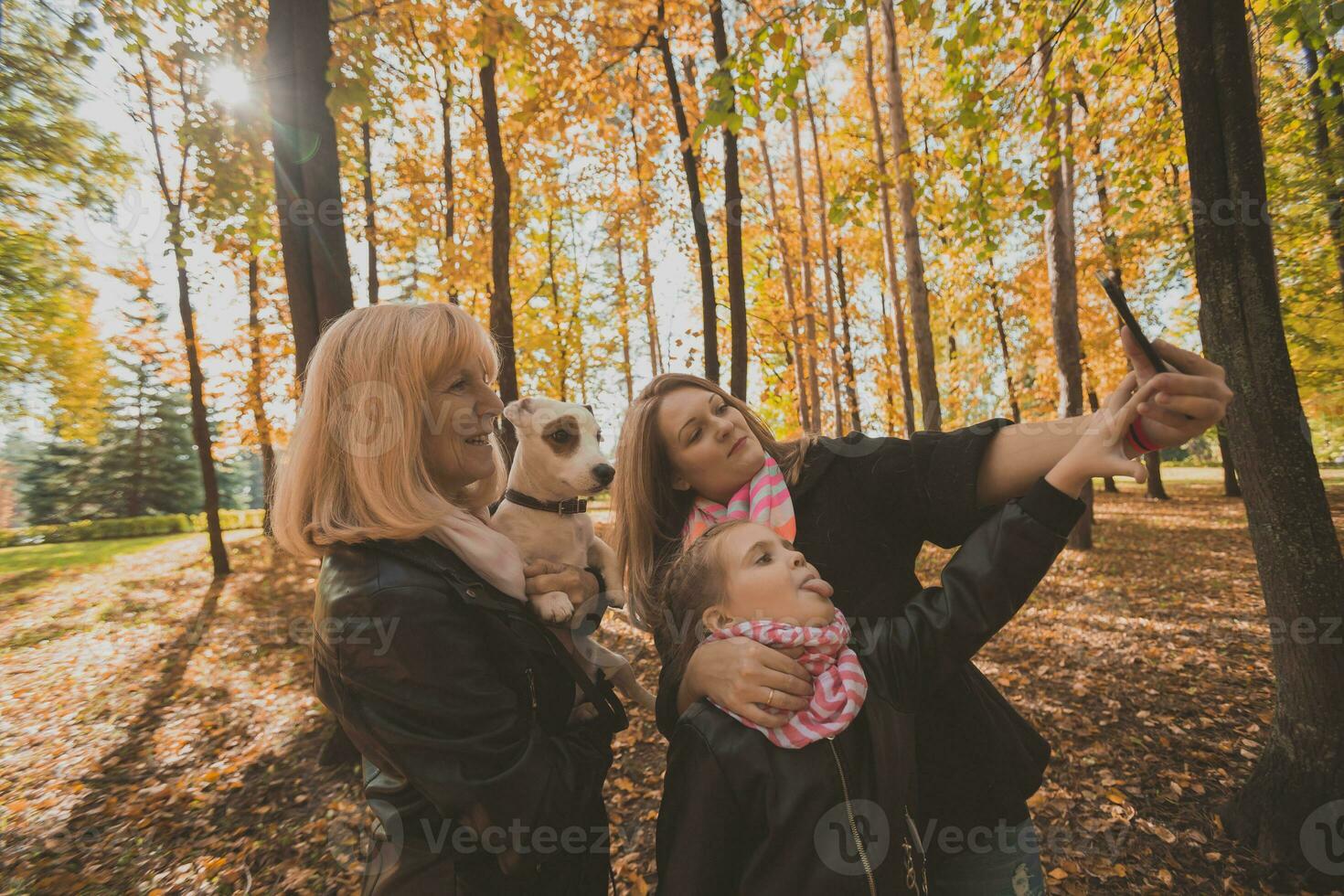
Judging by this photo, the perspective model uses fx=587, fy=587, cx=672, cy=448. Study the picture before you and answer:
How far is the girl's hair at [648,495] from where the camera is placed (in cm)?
203

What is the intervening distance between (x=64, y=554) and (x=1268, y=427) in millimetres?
25051

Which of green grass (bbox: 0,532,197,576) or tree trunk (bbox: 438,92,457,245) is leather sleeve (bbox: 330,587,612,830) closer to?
tree trunk (bbox: 438,92,457,245)

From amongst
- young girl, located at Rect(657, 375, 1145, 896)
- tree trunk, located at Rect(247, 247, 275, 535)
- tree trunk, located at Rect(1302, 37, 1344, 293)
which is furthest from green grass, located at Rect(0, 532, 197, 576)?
tree trunk, located at Rect(1302, 37, 1344, 293)

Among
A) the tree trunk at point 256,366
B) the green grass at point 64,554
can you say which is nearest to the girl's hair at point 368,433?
the tree trunk at point 256,366

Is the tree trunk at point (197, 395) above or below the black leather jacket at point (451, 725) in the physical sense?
above

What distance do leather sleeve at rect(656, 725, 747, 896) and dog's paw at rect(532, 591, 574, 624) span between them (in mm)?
629

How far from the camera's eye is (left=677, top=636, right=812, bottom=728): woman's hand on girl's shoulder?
1388 millimetres

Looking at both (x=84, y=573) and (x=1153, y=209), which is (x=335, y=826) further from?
(x=1153, y=209)

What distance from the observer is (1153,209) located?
11562mm

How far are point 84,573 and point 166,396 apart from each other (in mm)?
19180

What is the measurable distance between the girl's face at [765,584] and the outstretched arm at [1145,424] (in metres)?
0.52

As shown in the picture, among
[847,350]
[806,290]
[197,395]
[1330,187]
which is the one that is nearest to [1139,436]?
[1330,187]

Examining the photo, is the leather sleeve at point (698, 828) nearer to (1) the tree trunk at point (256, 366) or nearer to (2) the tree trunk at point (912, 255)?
(2) the tree trunk at point (912, 255)

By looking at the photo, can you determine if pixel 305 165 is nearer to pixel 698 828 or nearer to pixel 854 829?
pixel 698 828
